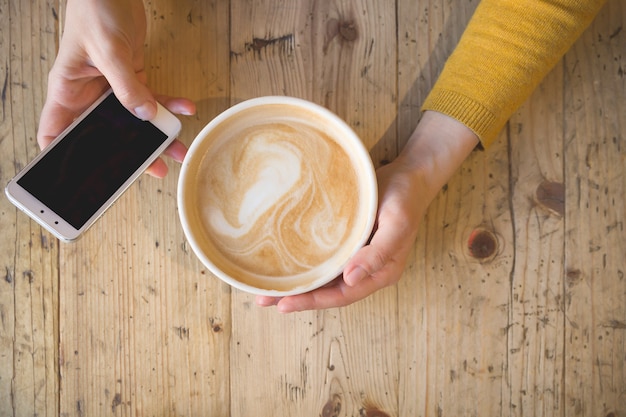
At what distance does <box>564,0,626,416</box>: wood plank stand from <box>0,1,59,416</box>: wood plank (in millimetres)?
899

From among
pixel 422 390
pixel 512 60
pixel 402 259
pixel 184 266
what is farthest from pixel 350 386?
pixel 512 60

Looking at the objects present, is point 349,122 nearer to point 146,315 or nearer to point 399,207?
point 399,207

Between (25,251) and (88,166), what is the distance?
25cm

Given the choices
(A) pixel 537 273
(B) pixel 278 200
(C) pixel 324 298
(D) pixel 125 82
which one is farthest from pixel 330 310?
(D) pixel 125 82

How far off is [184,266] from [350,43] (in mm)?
484

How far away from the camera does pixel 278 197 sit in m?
0.71

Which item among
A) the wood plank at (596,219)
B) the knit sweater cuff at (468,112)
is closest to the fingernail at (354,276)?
the knit sweater cuff at (468,112)

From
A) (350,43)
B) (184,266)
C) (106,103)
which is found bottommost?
(184,266)

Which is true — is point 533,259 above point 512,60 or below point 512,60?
below

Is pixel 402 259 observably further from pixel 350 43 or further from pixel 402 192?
pixel 350 43

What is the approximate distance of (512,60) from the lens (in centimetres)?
73

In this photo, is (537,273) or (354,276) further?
(537,273)

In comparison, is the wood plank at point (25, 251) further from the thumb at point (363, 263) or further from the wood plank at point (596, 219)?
the wood plank at point (596, 219)

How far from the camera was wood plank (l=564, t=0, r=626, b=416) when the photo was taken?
32.6 inches
